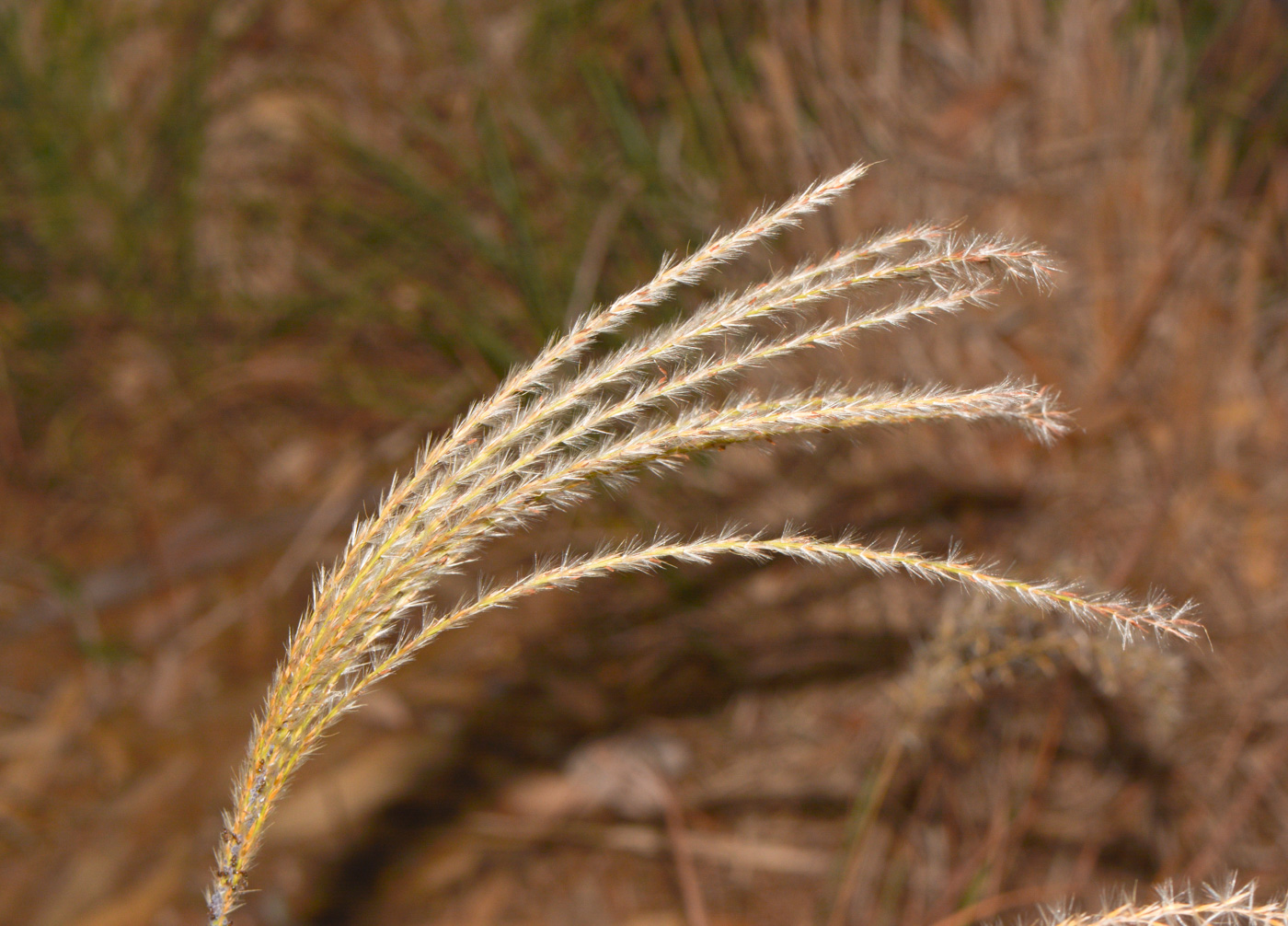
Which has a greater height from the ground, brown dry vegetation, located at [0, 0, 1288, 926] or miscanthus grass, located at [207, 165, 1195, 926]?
miscanthus grass, located at [207, 165, 1195, 926]

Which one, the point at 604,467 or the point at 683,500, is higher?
the point at 604,467

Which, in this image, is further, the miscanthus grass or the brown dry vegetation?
the brown dry vegetation

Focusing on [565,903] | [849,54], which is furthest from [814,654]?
[849,54]

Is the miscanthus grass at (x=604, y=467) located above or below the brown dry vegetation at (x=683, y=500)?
above

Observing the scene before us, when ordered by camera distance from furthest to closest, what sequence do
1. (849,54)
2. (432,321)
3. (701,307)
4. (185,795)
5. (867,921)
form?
1. (432,321)
2. (849,54)
3. (185,795)
4. (867,921)
5. (701,307)

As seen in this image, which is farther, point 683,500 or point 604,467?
point 683,500

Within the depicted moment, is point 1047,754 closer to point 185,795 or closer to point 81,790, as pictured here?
point 185,795

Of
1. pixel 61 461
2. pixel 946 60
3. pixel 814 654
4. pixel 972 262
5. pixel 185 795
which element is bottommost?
pixel 814 654

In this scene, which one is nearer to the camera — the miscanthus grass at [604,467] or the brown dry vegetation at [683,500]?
the miscanthus grass at [604,467]
